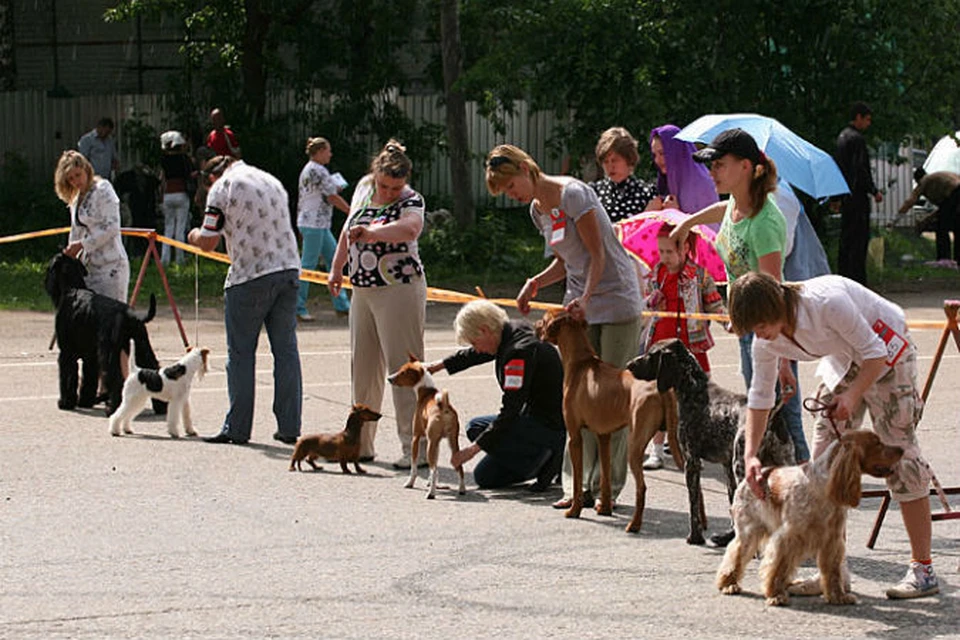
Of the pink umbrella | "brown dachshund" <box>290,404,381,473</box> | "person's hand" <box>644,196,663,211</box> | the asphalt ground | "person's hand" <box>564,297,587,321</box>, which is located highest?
"person's hand" <box>644,196,663,211</box>

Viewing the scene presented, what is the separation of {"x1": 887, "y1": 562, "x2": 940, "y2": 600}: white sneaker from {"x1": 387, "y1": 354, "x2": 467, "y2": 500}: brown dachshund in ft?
9.81

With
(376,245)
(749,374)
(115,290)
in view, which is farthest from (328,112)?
(749,374)

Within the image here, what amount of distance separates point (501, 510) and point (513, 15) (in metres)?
14.1

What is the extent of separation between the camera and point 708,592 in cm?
700

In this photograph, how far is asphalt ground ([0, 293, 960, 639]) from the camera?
653cm

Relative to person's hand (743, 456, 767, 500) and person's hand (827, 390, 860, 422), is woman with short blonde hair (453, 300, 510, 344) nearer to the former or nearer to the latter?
person's hand (743, 456, 767, 500)

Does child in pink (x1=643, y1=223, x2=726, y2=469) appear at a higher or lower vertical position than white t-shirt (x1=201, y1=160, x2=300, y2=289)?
lower

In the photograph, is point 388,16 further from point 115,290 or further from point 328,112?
point 115,290

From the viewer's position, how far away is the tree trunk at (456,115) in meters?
22.1

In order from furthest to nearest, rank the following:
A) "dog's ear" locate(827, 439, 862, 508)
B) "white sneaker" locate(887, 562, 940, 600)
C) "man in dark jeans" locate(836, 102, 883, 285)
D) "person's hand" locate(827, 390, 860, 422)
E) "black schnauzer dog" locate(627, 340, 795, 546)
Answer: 1. "man in dark jeans" locate(836, 102, 883, 285)
2. "black schnauzer dog" locate(627, 340, 795, 546)
3. "white sneaker" locate(887, 562, 940, 600)
4. "person's hand" locate(827, 390, 860, 422)
5. "dog's ear" locate(827, 439, 862, 508)

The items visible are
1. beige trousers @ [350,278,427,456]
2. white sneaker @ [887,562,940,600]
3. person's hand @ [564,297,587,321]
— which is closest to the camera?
white sneaker @ [887,562,940,600]

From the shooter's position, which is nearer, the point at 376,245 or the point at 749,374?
the point at 749,374

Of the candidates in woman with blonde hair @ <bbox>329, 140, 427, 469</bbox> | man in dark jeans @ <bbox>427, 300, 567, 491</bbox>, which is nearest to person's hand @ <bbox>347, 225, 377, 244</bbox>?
woman with blonde hair @ <bbox>329, 140, 427, 469</bbox>

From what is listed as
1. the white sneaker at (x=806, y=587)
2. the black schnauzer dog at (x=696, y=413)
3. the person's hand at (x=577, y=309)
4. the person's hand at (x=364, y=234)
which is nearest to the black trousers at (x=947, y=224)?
the person's hand at (x=364, y=234)
